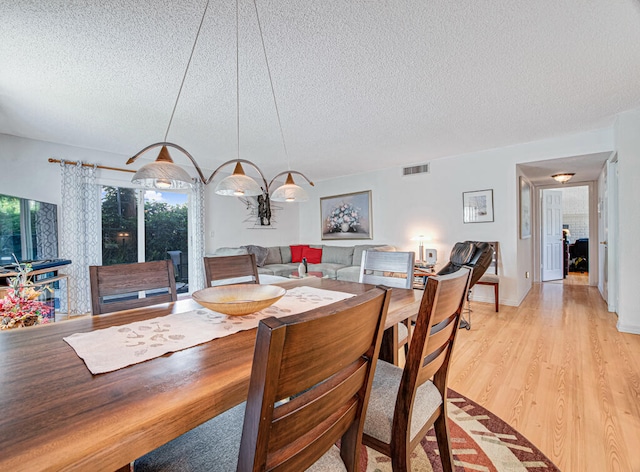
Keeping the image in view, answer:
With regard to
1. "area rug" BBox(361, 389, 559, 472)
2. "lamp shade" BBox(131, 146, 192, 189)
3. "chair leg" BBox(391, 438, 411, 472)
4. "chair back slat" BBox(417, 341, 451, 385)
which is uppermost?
"lamp shade" BBox(131, 146, 192, 189)

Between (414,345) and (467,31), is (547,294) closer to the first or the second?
(467,31)

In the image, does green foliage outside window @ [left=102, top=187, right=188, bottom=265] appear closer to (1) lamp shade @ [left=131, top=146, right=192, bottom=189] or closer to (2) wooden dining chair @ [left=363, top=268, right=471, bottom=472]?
(1) lamp shade @ [left=131, top=146, right=192, bottom=189]

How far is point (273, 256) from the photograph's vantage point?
593cm

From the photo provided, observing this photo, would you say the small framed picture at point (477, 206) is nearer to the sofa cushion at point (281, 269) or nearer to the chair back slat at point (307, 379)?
the sofa cushion at point (281, 269)

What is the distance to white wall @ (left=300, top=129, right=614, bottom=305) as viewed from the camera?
3920mm

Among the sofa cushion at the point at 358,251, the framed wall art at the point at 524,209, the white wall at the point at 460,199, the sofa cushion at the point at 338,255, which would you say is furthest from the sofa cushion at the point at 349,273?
the framed wall art at the point at 524,209

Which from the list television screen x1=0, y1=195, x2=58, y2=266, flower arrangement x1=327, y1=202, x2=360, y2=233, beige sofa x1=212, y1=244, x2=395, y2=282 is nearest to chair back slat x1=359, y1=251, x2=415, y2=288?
beige sofa x1=212, y1=244, x2=395, y2=282

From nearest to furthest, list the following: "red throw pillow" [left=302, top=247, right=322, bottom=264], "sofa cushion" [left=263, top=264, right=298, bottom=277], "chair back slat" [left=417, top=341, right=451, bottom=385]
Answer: "chair back slat" [left=417, top=341, right=451, bottom=385]
"sofa cushion" [left=263, top=264, right=298, bottom=277]
"red throw pillow" [left=302, top=247, right=322, bottom=264]

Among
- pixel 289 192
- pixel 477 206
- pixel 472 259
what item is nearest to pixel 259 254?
pixel 289 192

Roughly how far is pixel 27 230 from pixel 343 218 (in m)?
4.75

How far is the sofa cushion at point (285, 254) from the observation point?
20.1 ft

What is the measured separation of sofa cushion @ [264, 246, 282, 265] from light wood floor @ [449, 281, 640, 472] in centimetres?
372

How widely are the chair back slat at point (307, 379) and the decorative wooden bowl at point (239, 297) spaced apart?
1.80 ft

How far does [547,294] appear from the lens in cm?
487
